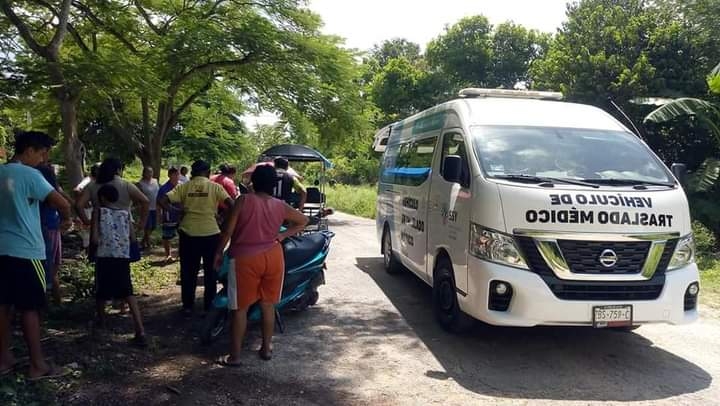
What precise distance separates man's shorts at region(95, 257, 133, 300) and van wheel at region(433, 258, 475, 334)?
9.99 feet

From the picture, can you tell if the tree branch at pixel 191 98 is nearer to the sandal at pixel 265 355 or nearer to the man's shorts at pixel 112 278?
the man's shorts at pixel 112 278

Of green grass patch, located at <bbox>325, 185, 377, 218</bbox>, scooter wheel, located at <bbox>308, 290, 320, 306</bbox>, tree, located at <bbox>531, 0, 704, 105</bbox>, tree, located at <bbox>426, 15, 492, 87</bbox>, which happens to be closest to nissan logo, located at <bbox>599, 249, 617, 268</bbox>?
Result: scooter wheel, located at <bbox>308, 290, 320, 306</bbox>

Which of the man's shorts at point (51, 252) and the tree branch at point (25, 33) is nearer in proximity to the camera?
the man's shorts at point (51, 252)

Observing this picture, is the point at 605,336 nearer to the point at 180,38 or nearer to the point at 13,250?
the point at 13,250

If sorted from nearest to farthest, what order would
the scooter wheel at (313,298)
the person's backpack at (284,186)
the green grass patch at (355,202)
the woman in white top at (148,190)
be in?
the scooter wheel at (313,298) → the person's backpack at (284,186) → the woman in white top at (148,190) → the green grass patch at (355,202)

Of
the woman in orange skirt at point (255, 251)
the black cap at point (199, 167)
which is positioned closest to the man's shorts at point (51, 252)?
the black cap at point (199, 167)

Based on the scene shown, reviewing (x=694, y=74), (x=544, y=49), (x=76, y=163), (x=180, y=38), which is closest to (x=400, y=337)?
(x=76, y=163)

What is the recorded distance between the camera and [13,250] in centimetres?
397

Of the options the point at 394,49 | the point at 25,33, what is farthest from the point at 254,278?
the point at 394,49

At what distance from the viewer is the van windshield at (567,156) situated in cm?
504

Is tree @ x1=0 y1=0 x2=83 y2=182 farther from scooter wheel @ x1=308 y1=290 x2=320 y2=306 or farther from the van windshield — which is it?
the van windshield

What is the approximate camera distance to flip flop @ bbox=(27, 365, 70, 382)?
3995mm

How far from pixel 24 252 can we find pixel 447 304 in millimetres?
3785

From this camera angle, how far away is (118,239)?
→ 16.5 feet
